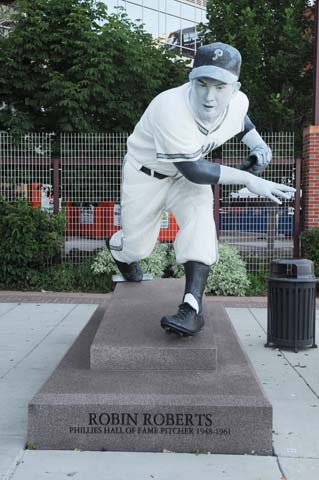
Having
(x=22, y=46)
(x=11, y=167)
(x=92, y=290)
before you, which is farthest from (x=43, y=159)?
(x=22, y=46)

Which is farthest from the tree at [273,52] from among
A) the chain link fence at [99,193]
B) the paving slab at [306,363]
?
the paving slab at [306,363]

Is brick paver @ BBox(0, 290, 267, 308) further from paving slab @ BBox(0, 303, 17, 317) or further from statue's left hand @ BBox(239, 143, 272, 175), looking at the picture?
statue's left hand @ BBox(239, 143, 272, 175)

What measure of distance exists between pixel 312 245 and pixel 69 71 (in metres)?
6.11

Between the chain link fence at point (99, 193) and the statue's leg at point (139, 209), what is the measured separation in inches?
193

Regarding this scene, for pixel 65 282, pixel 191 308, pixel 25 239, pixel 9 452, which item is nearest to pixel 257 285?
pixel 65 282

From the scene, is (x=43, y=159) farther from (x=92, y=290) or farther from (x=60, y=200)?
(x=92, y=290)

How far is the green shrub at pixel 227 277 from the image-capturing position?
8.70 meters

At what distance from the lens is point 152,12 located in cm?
3048

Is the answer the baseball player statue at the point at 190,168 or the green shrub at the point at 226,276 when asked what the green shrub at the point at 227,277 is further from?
the baseball player statue at the point at 190,168

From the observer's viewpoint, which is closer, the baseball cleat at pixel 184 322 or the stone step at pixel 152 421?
the stone step at pixel 152 421

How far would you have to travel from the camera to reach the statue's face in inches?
144

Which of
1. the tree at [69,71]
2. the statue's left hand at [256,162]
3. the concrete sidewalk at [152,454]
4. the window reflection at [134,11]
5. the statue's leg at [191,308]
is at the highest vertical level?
the window reflection at [134,11]

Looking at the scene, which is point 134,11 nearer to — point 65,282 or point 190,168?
point 65,282

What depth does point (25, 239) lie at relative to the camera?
8.77 meters
